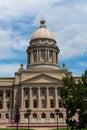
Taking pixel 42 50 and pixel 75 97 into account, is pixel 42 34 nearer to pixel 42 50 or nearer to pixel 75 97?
pixel 42 50

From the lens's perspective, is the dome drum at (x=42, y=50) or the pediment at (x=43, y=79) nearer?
the pediment at (x=43, y=79)

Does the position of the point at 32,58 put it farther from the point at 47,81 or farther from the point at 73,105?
the point at 73,105

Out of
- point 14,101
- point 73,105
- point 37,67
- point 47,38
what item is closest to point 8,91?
point 14,101

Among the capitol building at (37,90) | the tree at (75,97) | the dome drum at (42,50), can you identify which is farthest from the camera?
the dome drum at (42,50)

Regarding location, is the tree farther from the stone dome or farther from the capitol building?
the stone dome

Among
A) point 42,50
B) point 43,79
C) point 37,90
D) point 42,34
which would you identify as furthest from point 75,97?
point 42,34

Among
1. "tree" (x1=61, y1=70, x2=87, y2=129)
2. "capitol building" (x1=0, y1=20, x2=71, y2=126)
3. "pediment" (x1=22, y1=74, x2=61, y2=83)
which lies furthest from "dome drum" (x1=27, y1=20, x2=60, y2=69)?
"tree" (x1=61, y1=70, x2=87, y2=129)

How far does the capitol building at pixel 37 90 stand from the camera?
323 feet

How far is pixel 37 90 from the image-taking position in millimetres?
100562

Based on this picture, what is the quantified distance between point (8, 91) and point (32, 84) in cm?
1077

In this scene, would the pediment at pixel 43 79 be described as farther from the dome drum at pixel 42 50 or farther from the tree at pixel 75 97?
the tree at pixel 75 97

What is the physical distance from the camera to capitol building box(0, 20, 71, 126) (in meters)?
98.6

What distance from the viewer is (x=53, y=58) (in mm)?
115188

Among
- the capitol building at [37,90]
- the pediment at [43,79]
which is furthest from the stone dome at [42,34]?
the pediment at [43,79]
